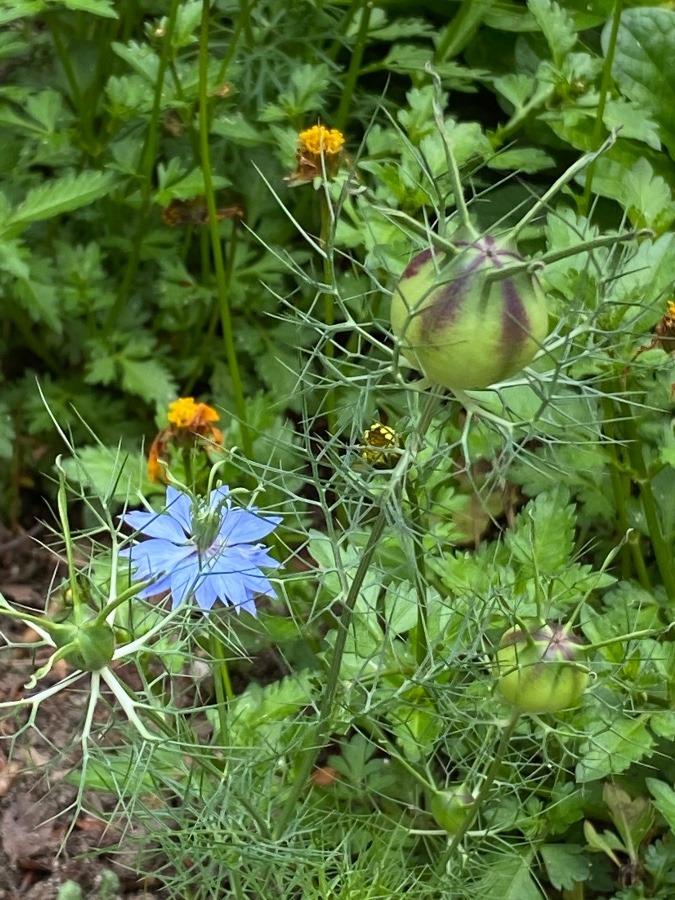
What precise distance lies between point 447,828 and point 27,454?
3.27ft

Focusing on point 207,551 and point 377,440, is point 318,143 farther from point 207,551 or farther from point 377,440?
point 207,551

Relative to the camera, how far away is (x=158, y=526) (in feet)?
2.85

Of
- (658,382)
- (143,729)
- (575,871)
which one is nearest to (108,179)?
(658,382)

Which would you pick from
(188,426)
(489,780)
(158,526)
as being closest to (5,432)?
(188,426)

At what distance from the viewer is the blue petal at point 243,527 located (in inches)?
33.6

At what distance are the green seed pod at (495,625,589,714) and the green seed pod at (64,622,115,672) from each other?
12.2 inches

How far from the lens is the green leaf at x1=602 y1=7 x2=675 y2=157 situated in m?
1.68

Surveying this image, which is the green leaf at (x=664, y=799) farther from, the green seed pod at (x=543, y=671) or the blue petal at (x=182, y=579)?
the blue petal at (x=182, y=579)

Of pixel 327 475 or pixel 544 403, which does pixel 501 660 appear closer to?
pixel 544 403

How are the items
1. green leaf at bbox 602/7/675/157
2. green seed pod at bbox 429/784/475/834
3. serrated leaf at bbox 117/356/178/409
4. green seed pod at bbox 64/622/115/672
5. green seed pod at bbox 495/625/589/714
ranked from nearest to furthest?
green seed pod at bbox 64/622/115/672 → green seed pod at bbox 495/625/589/714 → green seed pod at bbox 429/784/475/834 → serrated leaf at bbox 117/356/178/409 → green leaf at bbox 602/7/675/157

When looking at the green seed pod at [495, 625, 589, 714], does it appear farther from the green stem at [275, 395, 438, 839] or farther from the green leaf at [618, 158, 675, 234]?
the green leaf at [618, 158, 675, 234]

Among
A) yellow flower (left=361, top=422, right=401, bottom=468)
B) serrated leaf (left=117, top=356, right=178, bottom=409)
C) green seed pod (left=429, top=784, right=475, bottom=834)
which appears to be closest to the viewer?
yellow flower (left=361, top=422, right=401, bottom=468)

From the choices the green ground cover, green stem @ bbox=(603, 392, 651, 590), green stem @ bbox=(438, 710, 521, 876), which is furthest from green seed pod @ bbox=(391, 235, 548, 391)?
green stem @ bbox=(603, 392, 651, 590)

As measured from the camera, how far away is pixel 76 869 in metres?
1.27
